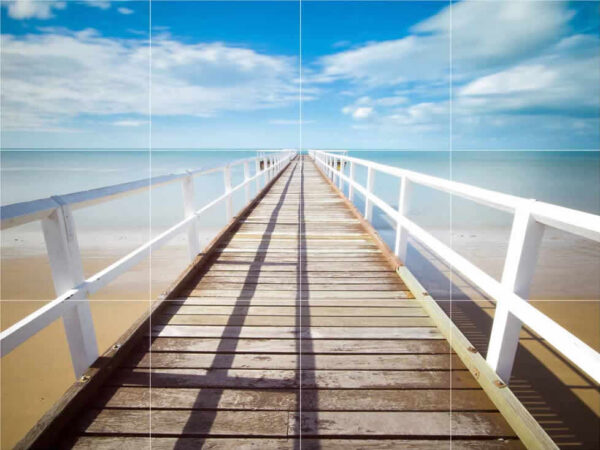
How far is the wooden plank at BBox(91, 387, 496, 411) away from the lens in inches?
62.0

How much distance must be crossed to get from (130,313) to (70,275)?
4.46 m

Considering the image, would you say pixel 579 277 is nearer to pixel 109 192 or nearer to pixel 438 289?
pixel 438 289

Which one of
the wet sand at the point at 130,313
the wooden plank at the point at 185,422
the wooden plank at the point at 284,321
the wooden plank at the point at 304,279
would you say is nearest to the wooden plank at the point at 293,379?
the wooden plank at the point at 185,422

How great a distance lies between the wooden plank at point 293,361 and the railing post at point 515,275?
0.26m

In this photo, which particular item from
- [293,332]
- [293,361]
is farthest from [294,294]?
[293,361]

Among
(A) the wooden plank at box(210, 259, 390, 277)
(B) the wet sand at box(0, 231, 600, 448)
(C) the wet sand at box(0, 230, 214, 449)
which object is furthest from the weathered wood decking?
(C) the wet sand at box(0, 230, 214, 449)

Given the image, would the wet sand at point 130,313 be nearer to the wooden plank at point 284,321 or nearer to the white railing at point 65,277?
the wooden plank at point 284,321

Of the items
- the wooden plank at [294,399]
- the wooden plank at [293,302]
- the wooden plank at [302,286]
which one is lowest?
the wooden plank at [294,399]

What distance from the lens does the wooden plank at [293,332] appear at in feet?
7.08

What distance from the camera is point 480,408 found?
157 centimetres

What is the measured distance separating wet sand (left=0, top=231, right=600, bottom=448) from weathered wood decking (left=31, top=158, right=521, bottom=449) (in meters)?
1.32

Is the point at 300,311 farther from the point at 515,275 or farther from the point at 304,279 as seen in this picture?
the point at 515,275

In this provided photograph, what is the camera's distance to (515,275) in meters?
1.50

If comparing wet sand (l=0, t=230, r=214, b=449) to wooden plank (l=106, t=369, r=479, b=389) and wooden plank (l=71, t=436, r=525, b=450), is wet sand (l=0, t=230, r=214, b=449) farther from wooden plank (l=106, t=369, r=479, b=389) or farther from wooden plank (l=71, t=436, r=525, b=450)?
wooden plank (l=71, t=436, r=525, b=450)
